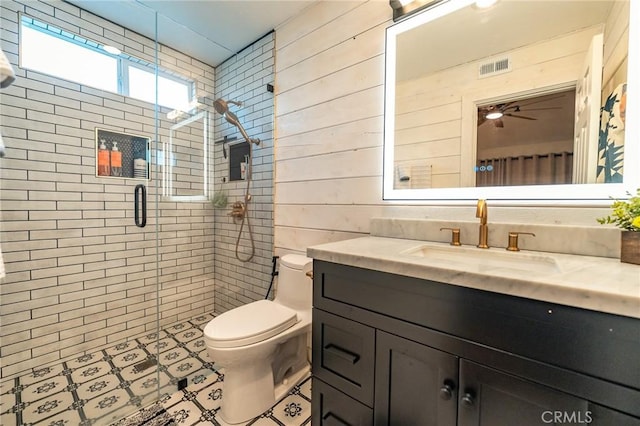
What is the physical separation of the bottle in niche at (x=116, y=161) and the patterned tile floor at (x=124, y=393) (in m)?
1.36

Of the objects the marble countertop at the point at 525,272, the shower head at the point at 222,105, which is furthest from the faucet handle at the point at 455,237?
the shower head at the point at 222,105

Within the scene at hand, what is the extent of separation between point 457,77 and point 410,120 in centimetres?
28

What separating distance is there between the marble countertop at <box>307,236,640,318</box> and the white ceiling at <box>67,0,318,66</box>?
1781mm

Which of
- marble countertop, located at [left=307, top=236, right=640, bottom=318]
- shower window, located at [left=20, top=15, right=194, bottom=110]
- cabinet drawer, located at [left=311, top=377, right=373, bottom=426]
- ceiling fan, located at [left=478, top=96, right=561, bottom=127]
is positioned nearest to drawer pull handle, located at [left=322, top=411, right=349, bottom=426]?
cabinet drawer, located at [left=311, top=377, right=373, bottom=426]

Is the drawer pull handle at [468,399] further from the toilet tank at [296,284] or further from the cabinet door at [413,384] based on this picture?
the toilet tank at [296,284]

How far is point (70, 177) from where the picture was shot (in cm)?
188

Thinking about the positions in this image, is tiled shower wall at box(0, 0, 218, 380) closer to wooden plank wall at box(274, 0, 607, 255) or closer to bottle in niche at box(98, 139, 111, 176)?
bottle in niche at box(98, 139, 111, 176)

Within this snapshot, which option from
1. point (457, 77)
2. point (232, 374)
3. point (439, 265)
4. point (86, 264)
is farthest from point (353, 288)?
point (86, 264)

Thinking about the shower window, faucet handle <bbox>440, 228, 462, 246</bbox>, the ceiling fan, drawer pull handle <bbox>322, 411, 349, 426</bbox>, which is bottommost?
drawer pull handle <bbox>322, 411, 349, 426</bbox>

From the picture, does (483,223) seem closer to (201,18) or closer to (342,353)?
(342,353)

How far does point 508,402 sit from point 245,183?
2105mm

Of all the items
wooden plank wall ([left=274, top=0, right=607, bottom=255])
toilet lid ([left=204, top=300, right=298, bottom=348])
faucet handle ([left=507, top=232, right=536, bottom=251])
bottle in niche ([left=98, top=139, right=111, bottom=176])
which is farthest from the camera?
bottle in niche ([left=98, top=139, right=111, bottom=176])

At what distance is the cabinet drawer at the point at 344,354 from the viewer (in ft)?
3.05

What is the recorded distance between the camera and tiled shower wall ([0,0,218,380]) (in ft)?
5.45
